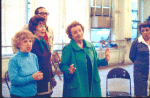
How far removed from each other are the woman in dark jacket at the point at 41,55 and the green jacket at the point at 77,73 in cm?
17

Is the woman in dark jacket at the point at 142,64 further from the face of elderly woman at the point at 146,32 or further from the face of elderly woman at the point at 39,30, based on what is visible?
the face of elderly woman at the point at 39,30

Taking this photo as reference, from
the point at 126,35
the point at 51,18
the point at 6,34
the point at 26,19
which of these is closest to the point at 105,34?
the point at 126,35

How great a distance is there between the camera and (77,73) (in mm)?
2061

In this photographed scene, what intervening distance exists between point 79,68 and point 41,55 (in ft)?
1.44

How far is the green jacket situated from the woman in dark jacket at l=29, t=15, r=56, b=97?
17 cm

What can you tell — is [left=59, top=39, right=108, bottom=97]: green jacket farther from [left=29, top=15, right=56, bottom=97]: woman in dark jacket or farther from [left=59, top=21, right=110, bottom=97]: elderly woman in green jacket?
[left=29, top=15, right=56, bottom=97]: woman in dark jacket

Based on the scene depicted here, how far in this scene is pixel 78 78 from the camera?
2.06 metres

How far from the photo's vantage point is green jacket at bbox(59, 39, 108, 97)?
2045 mm

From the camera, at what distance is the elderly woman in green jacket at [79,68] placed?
6.72 feet

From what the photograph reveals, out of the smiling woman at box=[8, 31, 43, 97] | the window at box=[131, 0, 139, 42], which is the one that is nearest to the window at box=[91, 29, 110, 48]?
Result: the window at box=[131, 0, 139, 42]

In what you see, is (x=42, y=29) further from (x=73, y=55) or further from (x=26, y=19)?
(x=26, y=19)

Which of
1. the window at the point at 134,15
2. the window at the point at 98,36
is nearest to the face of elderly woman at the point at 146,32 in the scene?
the window at the point at 98,36

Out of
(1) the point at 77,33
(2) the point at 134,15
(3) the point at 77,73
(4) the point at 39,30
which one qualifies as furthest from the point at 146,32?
(2) the point at 134,15

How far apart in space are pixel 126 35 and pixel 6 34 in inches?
193
